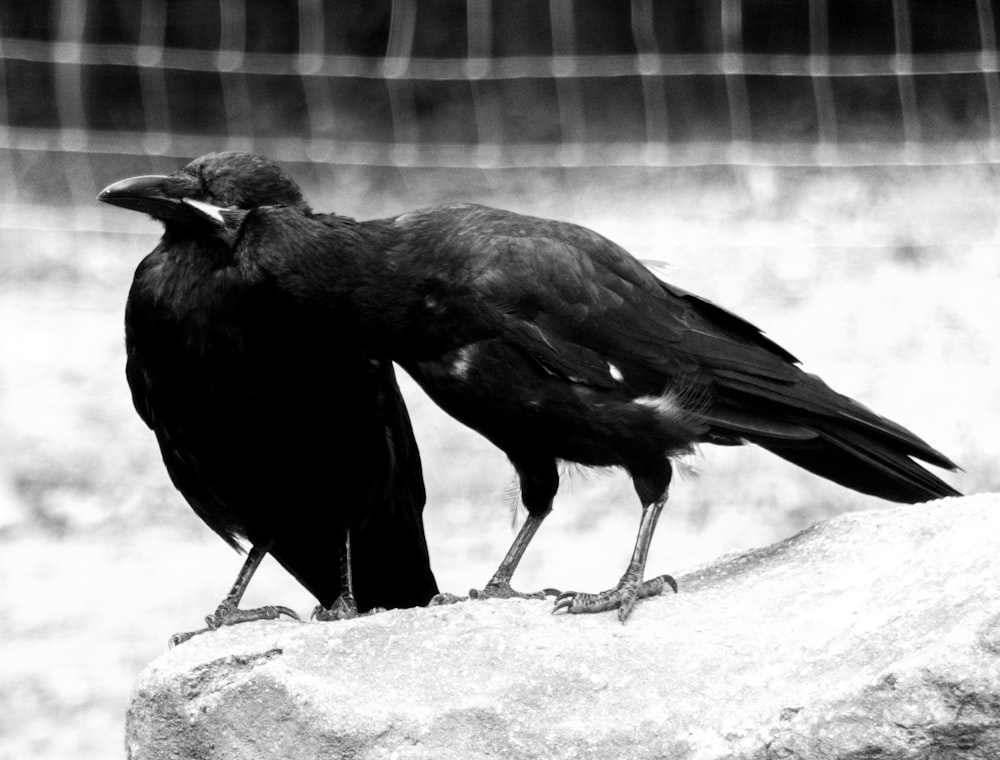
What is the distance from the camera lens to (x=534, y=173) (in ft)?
33.8

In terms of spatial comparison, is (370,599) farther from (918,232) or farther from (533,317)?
(918,232)

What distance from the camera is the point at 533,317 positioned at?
4156 mm

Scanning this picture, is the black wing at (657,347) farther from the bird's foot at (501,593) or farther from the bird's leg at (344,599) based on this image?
the bird's leg at (344,599)

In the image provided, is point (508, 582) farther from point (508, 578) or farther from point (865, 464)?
point (865, 464)

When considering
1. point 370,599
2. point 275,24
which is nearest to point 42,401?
point 275,24

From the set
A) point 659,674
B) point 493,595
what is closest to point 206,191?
point 493,595

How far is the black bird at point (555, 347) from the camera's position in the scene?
4.08m

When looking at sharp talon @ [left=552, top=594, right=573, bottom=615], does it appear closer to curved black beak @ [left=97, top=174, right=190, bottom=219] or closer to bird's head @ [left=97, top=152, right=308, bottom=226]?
bird's head @ [left=97, top=152, right=308, bottom=226]

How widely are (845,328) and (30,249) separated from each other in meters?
4.23

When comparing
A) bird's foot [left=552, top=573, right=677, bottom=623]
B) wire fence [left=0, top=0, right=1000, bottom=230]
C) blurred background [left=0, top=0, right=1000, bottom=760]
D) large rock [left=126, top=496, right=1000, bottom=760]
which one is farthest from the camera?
wire fence [left=0, top=0, right=1000, bottom=230]

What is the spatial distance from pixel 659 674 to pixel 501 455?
183 inches

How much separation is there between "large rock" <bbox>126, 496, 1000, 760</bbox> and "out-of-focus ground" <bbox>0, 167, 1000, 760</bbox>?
8.79 ft

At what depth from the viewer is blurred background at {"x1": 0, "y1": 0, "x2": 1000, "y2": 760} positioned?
7.96 m

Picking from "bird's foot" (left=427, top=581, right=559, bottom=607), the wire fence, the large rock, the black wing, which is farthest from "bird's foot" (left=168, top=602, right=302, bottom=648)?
the wire fence
